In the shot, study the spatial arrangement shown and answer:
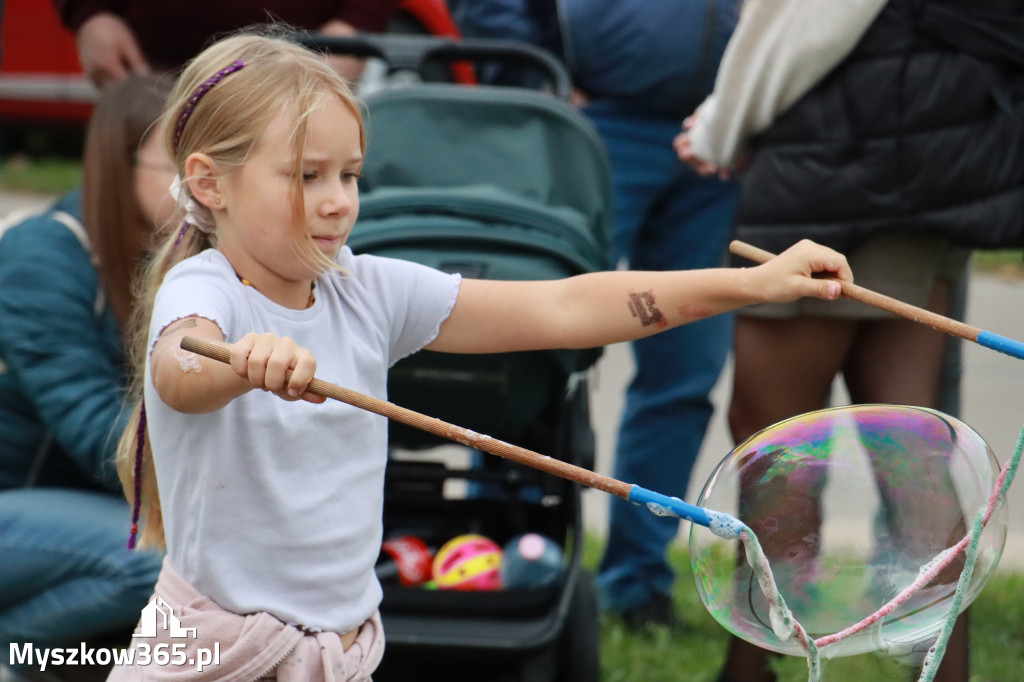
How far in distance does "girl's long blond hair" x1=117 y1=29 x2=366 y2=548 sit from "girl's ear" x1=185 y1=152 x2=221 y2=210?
13mm

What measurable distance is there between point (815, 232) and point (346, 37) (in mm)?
1241

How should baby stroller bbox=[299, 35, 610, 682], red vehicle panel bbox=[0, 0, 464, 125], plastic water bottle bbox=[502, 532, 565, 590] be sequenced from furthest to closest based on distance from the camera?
red vehicle panel bbox=[0, 0, 464, 125] < plastic water bottle bbox=[502, 532, 565, 590] < baby stroller bbox=[299, 35, 610, 682]

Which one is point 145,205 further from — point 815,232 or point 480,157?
point 815,232

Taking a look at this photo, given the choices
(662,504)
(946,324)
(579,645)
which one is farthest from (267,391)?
(579,645)

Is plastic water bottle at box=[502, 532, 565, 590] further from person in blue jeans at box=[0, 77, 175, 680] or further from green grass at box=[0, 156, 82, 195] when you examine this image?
green grass at box=[0, 156, 82, 195]

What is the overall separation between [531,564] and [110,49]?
168cm

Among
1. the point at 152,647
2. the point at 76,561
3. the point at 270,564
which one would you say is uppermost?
the point at 270,564

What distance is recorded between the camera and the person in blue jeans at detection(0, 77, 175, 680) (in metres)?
2.68

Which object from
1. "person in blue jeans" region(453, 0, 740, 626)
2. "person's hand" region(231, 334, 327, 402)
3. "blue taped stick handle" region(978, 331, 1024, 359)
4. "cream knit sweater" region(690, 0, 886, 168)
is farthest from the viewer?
"person in blue jeans" region(453, 0, 740, 626)

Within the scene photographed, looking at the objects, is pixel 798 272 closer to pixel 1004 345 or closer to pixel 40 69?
pixel 1004 345

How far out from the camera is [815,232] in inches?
95.4

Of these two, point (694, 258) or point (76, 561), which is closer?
point (76, 561)

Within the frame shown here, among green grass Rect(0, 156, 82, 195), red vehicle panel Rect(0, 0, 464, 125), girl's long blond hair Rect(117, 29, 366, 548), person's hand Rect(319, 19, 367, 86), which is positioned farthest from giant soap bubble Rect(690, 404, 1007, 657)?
red vehicle panel Rect(0, 0, 464, 125)

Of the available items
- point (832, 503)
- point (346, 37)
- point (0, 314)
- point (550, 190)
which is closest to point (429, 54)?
point (346, 37)
